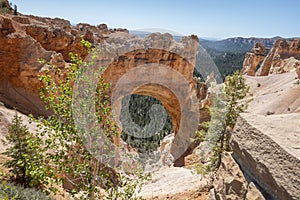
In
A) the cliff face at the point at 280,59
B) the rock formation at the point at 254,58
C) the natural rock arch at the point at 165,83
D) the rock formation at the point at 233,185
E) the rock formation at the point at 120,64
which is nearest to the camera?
the rock formation at the point at 233,185

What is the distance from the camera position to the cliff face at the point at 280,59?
3189 centimetres

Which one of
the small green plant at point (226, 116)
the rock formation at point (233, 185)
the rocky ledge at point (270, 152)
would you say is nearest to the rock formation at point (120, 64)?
the small green plant at point (226, 116)

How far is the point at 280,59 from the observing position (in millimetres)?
34969

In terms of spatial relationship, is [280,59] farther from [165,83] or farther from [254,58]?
[165,83]

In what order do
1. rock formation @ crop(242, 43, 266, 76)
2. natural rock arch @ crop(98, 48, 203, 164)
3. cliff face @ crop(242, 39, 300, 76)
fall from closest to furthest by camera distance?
natural rock arch @ crop(98, 48, 203, 164) < cliff face @ crop(242, 39, 300, 76) < rock formation @ crop(242, 43, 266, 76)

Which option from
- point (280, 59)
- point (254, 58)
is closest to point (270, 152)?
point (280, 59)

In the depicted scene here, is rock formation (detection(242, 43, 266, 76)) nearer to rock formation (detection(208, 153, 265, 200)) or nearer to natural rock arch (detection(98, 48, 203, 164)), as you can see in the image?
natural rock arch (detection(98, 48, 203, 164))

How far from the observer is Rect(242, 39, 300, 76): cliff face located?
31.9 metres

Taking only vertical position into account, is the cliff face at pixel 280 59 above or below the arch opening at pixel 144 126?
above

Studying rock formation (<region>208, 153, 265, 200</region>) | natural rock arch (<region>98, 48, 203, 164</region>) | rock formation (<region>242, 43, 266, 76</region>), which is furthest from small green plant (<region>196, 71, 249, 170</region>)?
rock formation (<region>242, 43, 266, 76</region>)

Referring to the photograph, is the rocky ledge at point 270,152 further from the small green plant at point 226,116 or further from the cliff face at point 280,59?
the cliff face at point 280,59

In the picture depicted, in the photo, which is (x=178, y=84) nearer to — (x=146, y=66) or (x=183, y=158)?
(x=146, y=66)

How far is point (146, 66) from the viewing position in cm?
1994

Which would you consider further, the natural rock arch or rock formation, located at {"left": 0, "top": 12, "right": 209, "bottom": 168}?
the natural rock arch
